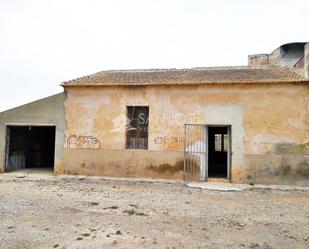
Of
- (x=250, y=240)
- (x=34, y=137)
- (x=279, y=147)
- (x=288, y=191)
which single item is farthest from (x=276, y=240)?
(x=34, y=137)

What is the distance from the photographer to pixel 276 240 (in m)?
5.32

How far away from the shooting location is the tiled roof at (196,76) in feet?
40.2

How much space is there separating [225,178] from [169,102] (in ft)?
13.1

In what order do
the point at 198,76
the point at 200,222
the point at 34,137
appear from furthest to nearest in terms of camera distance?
the point at 34,137 < the point at 198,76 < the point at 200,222

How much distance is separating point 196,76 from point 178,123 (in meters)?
2.57

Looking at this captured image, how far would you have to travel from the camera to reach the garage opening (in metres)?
14.5

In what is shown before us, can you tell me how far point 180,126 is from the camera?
12602 mm

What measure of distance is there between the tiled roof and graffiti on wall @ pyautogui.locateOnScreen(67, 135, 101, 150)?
243cm

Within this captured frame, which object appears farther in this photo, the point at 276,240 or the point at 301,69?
the point at 301,69

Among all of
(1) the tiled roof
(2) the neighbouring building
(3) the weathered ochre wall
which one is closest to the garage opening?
(2) the neighbouring building

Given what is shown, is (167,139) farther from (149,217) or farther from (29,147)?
(29,147)

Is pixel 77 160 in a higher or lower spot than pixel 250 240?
higher

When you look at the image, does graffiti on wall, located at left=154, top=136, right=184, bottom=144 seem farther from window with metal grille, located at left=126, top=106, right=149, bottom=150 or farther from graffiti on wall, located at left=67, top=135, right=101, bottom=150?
graffiti on wall, located at left=67, top=135, right=101, bottom=150

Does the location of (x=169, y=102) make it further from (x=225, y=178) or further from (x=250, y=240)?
(x=250, y=240)
